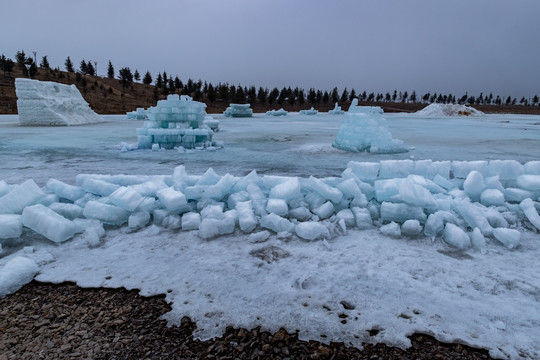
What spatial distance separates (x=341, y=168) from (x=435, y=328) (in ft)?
13.8

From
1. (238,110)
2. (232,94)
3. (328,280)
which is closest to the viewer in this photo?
(328,280)

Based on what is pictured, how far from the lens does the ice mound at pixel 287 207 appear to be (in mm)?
2721

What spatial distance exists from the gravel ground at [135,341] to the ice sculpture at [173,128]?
711 cm

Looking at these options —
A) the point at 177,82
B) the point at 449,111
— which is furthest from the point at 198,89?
the point at 449,111

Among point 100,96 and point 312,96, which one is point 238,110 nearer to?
point 100,96

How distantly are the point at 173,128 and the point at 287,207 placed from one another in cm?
661

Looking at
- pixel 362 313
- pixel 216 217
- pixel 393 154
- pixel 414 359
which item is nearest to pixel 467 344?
pixel 414 359

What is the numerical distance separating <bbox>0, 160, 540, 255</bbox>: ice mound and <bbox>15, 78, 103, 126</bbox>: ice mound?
15.8 metres

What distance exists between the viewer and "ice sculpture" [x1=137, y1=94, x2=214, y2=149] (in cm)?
853

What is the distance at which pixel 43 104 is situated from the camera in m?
15.6

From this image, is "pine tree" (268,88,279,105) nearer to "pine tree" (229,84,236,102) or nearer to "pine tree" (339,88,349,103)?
"pine tree" (229,84,236,102)

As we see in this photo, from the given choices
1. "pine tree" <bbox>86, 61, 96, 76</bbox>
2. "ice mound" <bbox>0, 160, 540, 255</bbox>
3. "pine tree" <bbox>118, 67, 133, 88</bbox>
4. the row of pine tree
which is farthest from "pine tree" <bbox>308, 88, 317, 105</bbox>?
"ice mound" <bbox>0, 160, 540, 255</bbox>

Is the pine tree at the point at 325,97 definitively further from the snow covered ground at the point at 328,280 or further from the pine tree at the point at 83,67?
the snow covered ground at the point at 328,280

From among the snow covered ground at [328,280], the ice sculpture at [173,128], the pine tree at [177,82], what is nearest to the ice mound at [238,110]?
the ice sculpture at [173,128]
